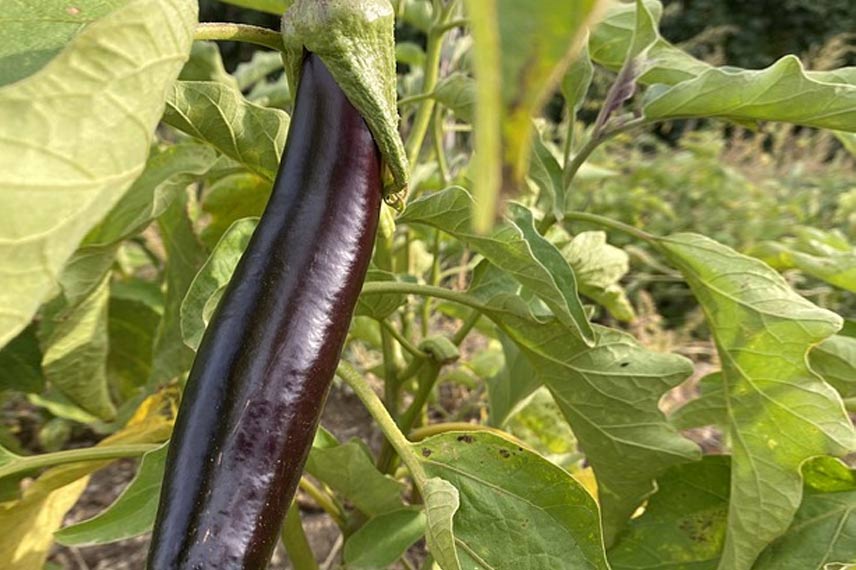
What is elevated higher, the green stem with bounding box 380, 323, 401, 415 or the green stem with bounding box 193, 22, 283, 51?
the green stem with bounding box 193, 22, 283, 51

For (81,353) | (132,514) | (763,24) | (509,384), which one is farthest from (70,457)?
(763,24)

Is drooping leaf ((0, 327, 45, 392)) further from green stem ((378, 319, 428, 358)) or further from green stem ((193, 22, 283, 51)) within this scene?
green stem ((193, 22, 283, 51))

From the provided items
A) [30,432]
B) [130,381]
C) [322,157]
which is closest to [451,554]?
[322,157]

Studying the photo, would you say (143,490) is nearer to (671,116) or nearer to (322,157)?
(322,157)

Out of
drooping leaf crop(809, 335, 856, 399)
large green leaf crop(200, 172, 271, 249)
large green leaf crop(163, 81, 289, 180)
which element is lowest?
drooping leaf crop(809, 335, 856, 399)

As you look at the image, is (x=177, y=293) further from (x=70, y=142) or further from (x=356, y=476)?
(x=70, y=142)

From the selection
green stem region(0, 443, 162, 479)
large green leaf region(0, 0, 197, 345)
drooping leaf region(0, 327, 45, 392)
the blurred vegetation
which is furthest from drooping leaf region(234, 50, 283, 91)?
the blurred vegetation

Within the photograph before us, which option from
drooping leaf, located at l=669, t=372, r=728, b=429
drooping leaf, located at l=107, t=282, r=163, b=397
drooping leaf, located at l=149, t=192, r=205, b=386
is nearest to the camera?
drooping leaf, located at l=669, t=372, r=728, b=429
